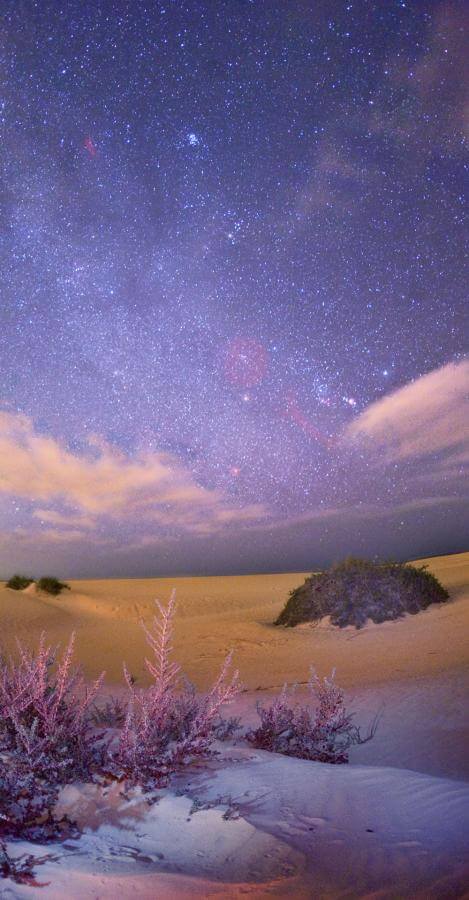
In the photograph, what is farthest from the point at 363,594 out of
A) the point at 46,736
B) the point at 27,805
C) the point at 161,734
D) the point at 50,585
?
the point at 50,585

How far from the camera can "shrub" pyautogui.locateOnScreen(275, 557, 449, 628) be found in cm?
1291

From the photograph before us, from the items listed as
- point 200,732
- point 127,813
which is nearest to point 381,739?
point 200,732

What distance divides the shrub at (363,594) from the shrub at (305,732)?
781 centimetres

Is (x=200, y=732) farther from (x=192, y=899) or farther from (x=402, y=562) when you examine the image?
(x=402, y=562)

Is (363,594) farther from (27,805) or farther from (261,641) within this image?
(27,805)

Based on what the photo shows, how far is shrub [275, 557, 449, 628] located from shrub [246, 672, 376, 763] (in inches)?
308

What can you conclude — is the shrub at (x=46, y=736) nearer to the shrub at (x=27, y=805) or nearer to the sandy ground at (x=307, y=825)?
the shrub at (x=27, y=805)

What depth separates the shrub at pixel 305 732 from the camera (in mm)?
4824

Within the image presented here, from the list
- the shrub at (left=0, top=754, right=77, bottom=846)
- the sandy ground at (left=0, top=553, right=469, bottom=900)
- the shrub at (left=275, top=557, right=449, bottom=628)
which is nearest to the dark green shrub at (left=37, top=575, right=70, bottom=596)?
the shrub at (left=275, top=557, right=449, bottom=628)

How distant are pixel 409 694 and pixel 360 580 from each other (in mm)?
6614

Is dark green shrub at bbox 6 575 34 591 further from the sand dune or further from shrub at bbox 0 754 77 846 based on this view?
shrub at bbox 0 754 77 846

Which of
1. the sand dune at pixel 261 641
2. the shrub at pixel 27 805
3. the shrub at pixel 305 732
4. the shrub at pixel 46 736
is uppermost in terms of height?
the shrub at pixel 46 736

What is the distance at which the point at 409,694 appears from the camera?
6.98m

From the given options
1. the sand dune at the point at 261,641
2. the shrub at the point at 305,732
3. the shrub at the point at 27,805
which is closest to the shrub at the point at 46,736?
the shrub at the point at 27,805
